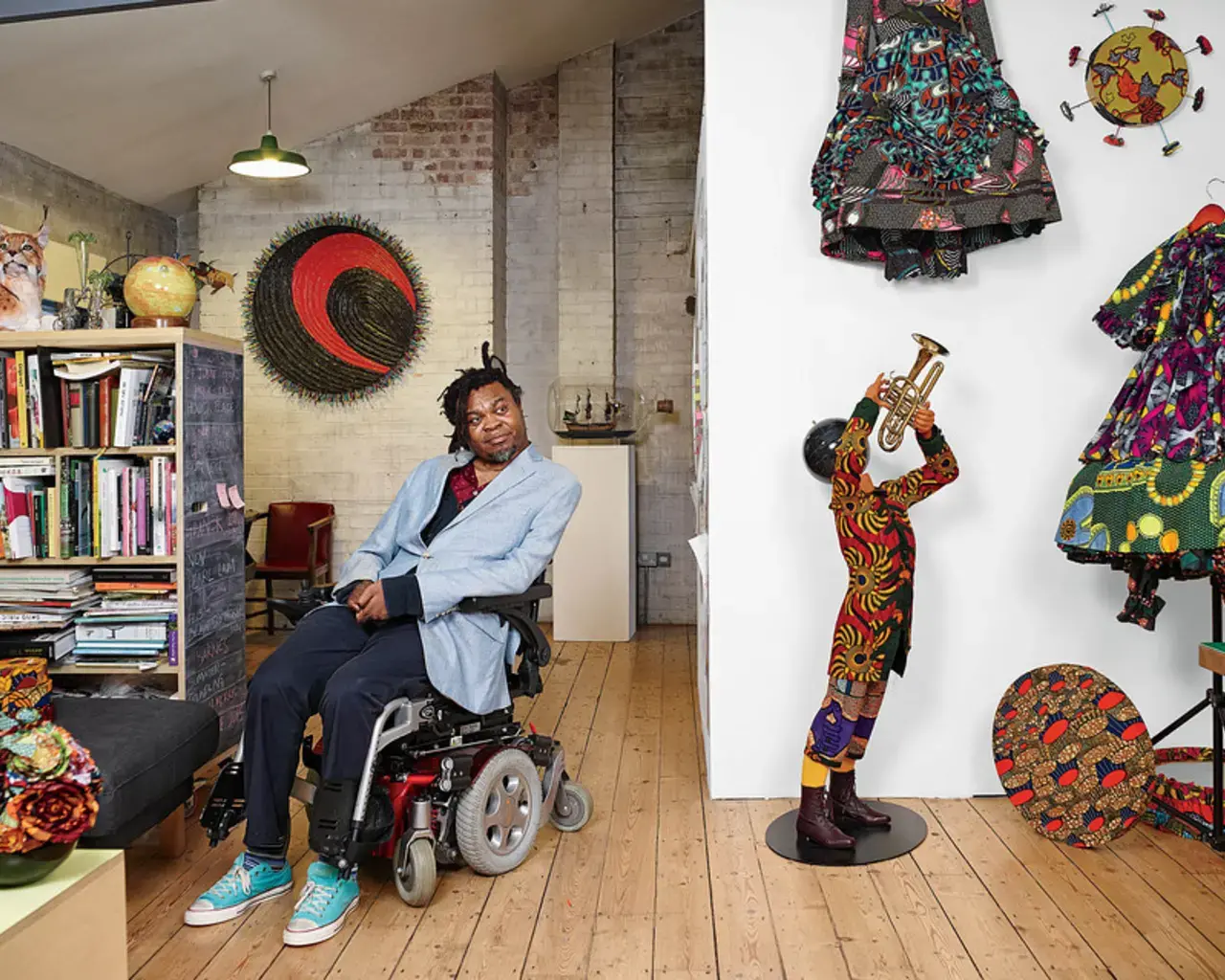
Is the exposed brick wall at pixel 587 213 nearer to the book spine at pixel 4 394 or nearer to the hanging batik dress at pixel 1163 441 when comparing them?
the book spine at pixel 4 394

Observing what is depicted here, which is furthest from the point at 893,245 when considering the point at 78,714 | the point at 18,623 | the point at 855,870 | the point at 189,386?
the point at 18,623

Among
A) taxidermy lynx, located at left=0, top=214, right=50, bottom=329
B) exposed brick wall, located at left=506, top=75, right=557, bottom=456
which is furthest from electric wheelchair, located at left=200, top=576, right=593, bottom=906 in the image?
exposed brick wall, located at left=506, top=75, right=557, bottom=456

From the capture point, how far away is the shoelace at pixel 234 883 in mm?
2654

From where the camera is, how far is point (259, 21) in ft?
15.9

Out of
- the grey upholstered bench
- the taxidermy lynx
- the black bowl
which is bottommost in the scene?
the grey upholstered bench

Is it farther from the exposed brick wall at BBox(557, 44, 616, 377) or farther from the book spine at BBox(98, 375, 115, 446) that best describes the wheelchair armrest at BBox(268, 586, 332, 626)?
the exposed brick wall at BBox(557, 44, 616, 377)

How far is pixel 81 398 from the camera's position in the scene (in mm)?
3555

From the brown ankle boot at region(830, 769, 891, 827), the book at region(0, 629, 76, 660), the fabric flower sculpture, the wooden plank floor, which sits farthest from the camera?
the book at region(0, 629, 76, 660)

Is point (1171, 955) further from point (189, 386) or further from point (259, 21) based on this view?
point (259, 21)

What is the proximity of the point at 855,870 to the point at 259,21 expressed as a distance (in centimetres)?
405

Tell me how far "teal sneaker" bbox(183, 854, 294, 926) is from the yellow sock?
4.27 ft

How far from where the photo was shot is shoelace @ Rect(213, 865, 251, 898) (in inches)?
104

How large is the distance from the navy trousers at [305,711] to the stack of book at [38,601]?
3.41 feet

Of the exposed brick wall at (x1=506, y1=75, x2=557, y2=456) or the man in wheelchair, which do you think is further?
the exposed brick wall at (x1=506, y1=75, x2=557, y2=456)
